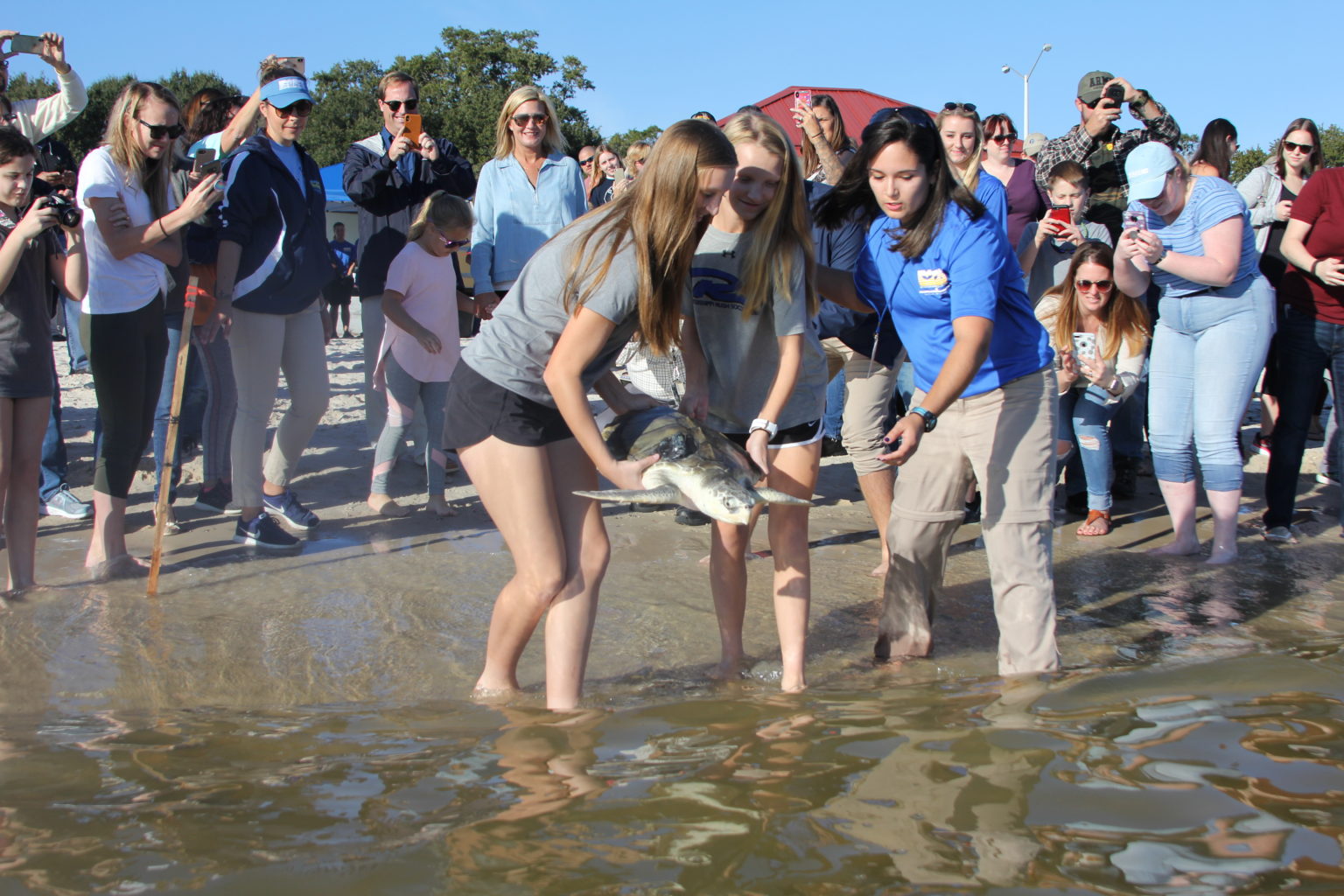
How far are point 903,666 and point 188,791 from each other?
2.49 meters

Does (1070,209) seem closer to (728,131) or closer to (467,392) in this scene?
(728,131)

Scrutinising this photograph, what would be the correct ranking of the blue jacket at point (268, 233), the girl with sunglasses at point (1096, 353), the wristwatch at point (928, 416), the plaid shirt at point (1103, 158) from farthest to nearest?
the plaid shirt at point (1103, 158), the girl with sunglasses at point (1096, 353), the blue jacket at point (268, 233), the wristwatch at point (928, 416)

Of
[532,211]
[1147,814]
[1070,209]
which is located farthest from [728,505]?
[1070,209]

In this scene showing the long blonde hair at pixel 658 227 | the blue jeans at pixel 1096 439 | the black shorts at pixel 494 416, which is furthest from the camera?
the blue jeans at pixel 1096 439

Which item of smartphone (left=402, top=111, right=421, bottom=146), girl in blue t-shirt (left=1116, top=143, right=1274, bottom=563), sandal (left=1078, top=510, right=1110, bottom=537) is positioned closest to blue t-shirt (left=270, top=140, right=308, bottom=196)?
smartphone (left=402, top=111, right=421, bottom=146)

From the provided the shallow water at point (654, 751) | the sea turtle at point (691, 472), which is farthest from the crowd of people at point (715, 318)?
the shallow water at point (654, 751)

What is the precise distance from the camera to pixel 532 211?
6.23 m

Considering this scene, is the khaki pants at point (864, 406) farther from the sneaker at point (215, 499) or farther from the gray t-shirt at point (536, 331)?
the sneaker at point (215, 499)

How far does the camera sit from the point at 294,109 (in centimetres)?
560

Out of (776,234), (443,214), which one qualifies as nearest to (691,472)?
(776,234)

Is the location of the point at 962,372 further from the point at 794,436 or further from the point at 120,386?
the point at 120,386

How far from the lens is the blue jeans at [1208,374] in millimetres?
5191

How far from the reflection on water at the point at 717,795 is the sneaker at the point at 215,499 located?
304cm

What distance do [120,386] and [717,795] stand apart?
3867 millimetres
